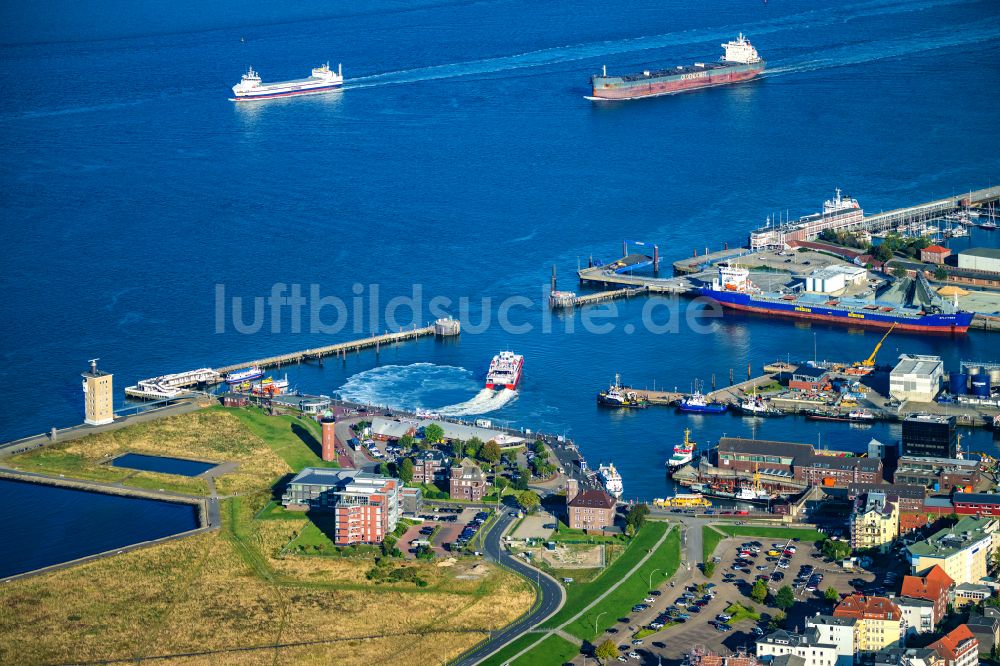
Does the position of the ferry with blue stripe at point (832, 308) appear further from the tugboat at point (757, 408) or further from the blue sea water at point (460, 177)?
the tugboat at point (757, 408)

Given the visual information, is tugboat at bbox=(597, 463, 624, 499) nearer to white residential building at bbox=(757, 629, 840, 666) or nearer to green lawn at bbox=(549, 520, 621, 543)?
green lawn at bbox=(549, 520, 621, 543)

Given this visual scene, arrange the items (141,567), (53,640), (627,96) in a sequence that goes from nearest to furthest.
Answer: (53,640), (141,567), (627,96)

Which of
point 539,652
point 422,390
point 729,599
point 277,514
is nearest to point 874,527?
point 729,599

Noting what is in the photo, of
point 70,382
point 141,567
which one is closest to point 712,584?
point 141,567

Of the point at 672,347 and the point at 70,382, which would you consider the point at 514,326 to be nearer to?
the point at 672,347

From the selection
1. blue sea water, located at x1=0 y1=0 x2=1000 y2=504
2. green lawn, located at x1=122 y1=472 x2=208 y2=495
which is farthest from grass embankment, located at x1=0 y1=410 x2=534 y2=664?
blue sea water, located at x1=0 y1=0 x2=1000 y2=504
